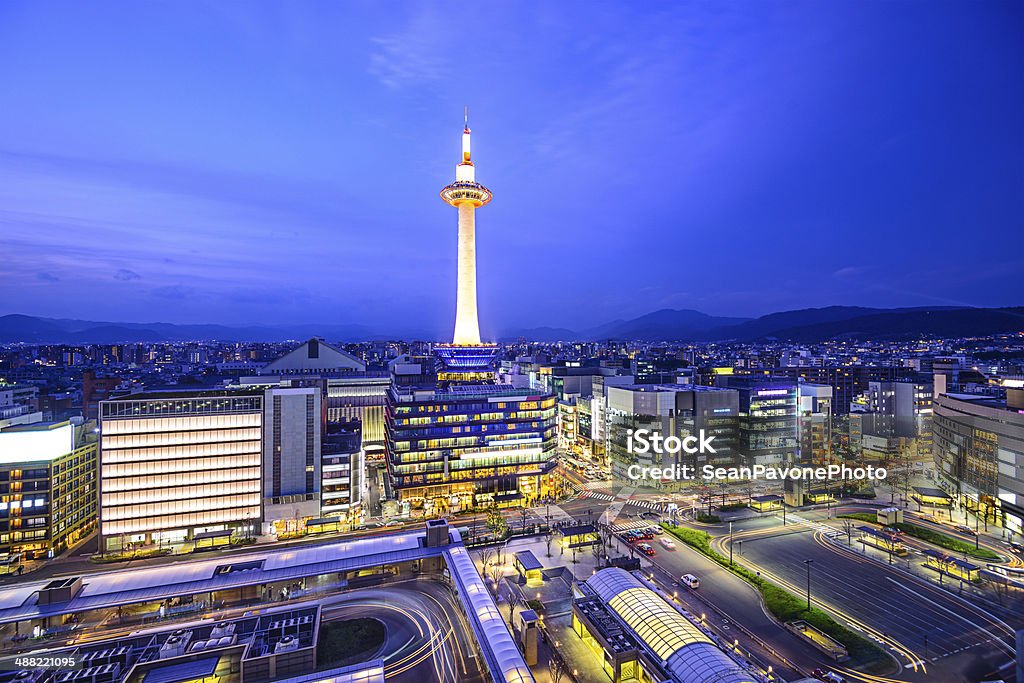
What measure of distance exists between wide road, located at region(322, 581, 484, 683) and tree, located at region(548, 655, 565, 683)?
5.14m

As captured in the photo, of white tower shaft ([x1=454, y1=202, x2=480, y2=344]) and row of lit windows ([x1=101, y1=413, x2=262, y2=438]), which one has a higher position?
white tower shaft ([x1=454, y1=202, x2=480, y2=344])

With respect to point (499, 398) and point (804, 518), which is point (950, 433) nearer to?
point (804, 518)

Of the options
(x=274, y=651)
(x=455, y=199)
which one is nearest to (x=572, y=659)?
(x=274, y=651)

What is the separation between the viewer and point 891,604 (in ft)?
144

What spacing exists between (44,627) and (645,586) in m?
51.6

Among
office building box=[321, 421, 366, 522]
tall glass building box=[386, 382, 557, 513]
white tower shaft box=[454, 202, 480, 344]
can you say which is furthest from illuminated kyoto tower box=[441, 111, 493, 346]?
office building box=[321, 421, 366, 522]

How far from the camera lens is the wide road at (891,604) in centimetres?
3591

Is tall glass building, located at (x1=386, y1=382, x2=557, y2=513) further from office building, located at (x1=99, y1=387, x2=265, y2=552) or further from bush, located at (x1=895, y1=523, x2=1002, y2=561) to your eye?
bush, located at (x1=895, y1=523, x2=1002, y2=561)

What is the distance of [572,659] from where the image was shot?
120ft

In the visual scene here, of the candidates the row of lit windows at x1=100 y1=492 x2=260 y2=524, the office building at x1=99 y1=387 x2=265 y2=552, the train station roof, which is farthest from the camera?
the office building at x1=99 y1=387 x2=265 y2=552

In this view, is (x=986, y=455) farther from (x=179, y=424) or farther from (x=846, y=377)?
(x=179, y=424)

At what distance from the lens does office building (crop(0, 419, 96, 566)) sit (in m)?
54.6

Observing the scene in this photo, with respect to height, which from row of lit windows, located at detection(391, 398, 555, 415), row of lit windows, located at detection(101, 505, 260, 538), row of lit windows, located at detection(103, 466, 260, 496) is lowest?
row of lit windows, located at detection(101, 505, 260, 538)

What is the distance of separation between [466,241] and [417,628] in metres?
77.8
